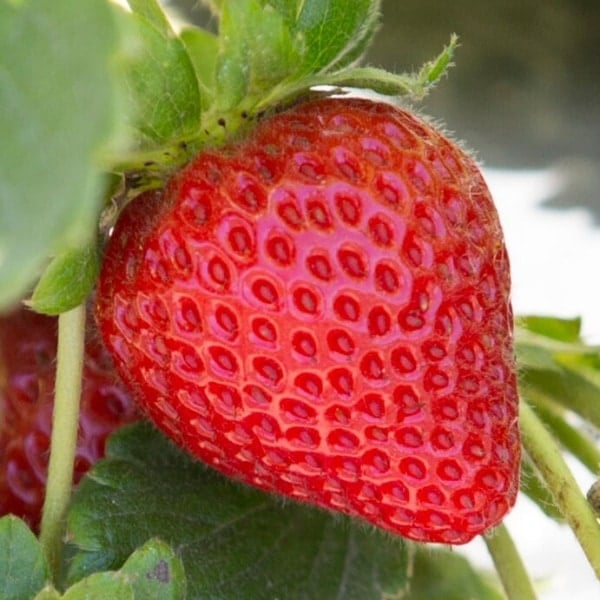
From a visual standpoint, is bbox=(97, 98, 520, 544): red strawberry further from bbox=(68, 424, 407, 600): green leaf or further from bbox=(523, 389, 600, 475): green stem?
bbox=(523, 389, 600, 475): green stem

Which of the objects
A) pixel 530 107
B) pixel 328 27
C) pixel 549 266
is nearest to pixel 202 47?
pixel 328 27

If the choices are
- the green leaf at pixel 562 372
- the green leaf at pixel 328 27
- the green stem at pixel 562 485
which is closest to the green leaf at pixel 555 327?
the green leaf at pixel 562 372

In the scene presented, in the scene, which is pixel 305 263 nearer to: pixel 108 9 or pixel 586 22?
pixel 108 9

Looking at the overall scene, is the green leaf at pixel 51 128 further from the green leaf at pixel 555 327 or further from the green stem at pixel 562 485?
the green leaf at pixel 555 327

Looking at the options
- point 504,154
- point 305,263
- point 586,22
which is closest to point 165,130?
point 305,263

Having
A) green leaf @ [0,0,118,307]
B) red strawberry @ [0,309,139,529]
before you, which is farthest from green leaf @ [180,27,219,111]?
green leaf @ [0,0,118,307]

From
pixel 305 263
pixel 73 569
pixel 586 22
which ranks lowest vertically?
pixel 73 569
